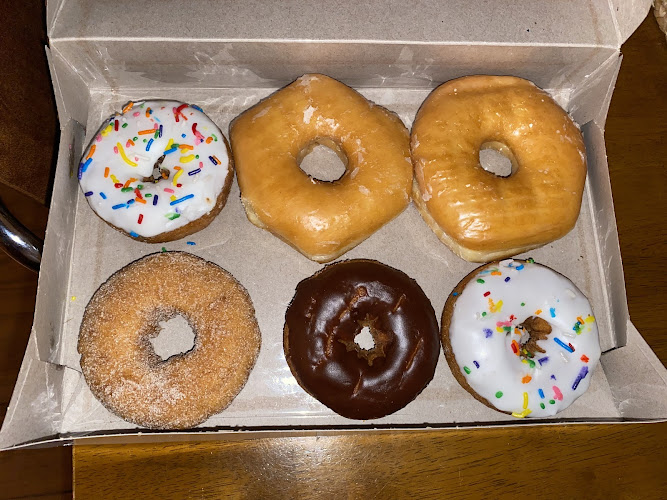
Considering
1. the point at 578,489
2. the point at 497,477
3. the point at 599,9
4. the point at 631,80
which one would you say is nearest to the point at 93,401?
the point at 497,477

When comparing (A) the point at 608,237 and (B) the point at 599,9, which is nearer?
(B) the point at 599,9

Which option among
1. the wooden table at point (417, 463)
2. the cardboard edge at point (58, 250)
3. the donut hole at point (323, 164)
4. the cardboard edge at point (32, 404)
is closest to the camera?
the cardboard edge at point (32, 404)

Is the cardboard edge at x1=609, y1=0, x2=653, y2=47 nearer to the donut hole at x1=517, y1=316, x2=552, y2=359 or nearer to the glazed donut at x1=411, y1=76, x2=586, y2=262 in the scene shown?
the glazed donut at x1=411, y1=76, x2=586, y2=262

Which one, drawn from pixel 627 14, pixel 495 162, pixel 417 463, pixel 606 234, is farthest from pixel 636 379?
pixel 627 14

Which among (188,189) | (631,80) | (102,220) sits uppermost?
(631,80)

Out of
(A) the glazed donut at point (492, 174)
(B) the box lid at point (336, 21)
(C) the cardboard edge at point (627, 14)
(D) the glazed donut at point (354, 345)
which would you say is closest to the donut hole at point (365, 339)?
(D) the glazed donut at point (354, 345)

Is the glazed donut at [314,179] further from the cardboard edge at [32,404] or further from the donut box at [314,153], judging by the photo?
the cardboard edge at [32,404]

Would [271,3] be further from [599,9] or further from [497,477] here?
[497,477]
